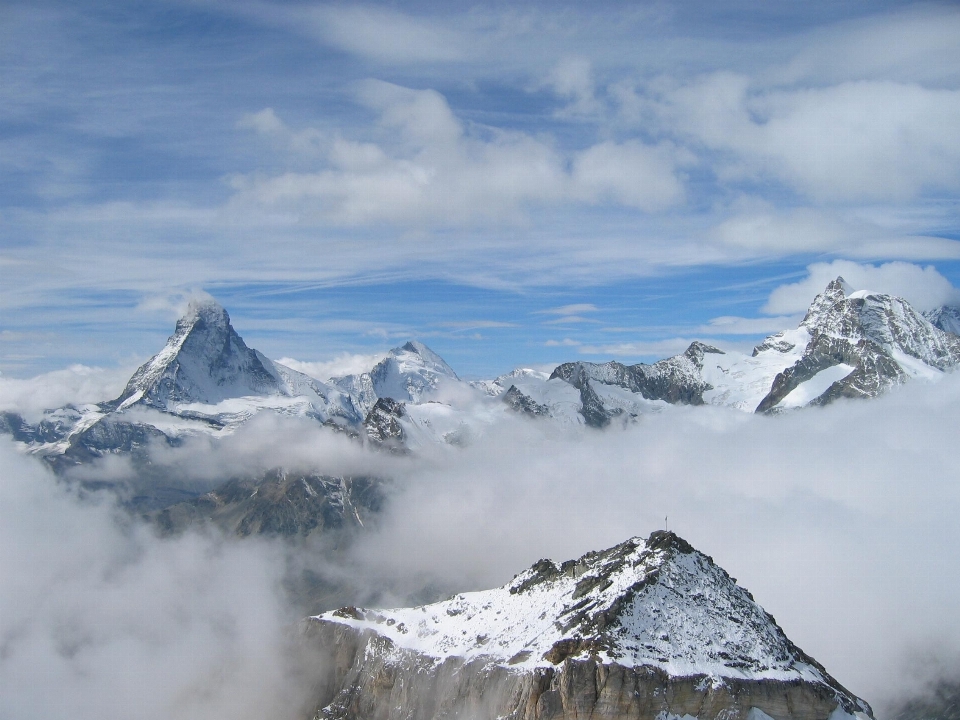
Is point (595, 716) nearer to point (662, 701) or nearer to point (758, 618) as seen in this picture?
point (662, 701)

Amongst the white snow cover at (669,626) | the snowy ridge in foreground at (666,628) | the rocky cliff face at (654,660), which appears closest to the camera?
the rocky cliff face at (654,660)

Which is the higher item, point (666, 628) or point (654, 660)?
point (666, 628)

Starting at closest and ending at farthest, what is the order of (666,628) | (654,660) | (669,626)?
(654,660)
(666,628)
(669,626)

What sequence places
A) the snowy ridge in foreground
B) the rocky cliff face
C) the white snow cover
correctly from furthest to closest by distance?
the white snow cover
the snowy ridge in foreground
the rocky cliff face

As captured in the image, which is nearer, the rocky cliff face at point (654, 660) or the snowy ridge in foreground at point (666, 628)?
Answer: the rocky cliff face at point (654, 660)

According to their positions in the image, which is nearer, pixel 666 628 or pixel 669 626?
pixel 666 628

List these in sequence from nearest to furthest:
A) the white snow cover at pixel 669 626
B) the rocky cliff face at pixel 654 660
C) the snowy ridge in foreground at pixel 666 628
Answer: the rocky cliff face at pixel 654 660 < the snowy ridge in foreground at pixel 666 628 < the white snow cover at pixel 669 626

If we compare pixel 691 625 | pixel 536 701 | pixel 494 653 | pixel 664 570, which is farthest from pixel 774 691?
pixel 494 653

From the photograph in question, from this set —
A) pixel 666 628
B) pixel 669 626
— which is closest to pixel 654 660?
pixel 666 628

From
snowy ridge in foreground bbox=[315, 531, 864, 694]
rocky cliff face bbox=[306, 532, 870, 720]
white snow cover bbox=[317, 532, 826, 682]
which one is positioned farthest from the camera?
white snow cover bbox=[317, 532, 826, 682]

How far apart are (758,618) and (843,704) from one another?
71.6 feet

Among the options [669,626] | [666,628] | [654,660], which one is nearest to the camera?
[654,660]

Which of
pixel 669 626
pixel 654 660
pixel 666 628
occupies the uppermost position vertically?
pixel 669 626

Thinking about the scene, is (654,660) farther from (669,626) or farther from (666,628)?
(669,626)
